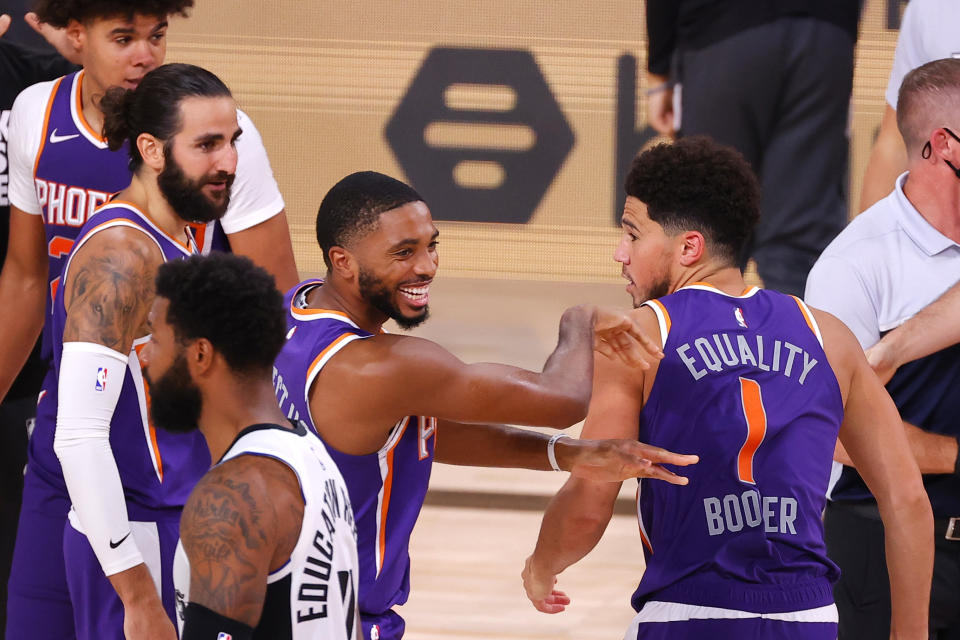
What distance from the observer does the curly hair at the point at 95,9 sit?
3.19 m

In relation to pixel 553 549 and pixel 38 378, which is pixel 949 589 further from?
pixel 38 378

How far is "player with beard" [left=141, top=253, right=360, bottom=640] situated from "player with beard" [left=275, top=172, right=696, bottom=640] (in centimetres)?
35

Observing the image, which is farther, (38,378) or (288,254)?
(38,378)

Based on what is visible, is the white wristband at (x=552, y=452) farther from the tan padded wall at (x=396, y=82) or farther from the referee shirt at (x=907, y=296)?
the tan padded wall at (x=396, y=82)

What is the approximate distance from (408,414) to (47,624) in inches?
44.2

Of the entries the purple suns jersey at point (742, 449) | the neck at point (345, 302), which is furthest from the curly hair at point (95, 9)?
the purple suns jersey at point (742, 449)

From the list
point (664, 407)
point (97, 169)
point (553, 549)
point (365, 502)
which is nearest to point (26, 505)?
point (97, 169)

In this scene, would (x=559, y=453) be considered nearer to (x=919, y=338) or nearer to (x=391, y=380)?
(x=391, y=380)

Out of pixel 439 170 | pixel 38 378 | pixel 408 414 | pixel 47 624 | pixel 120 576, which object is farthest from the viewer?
pixel 439 170

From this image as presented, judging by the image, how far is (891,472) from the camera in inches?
101

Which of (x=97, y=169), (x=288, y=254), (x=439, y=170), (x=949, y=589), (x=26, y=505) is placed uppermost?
(x=97, y=169)

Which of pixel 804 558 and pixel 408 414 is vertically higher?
pixel 408 414

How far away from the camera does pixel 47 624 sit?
115 inches

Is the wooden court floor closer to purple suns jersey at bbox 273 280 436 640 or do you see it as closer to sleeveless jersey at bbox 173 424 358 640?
purple suns jersey at bbox 273 280 436 640
